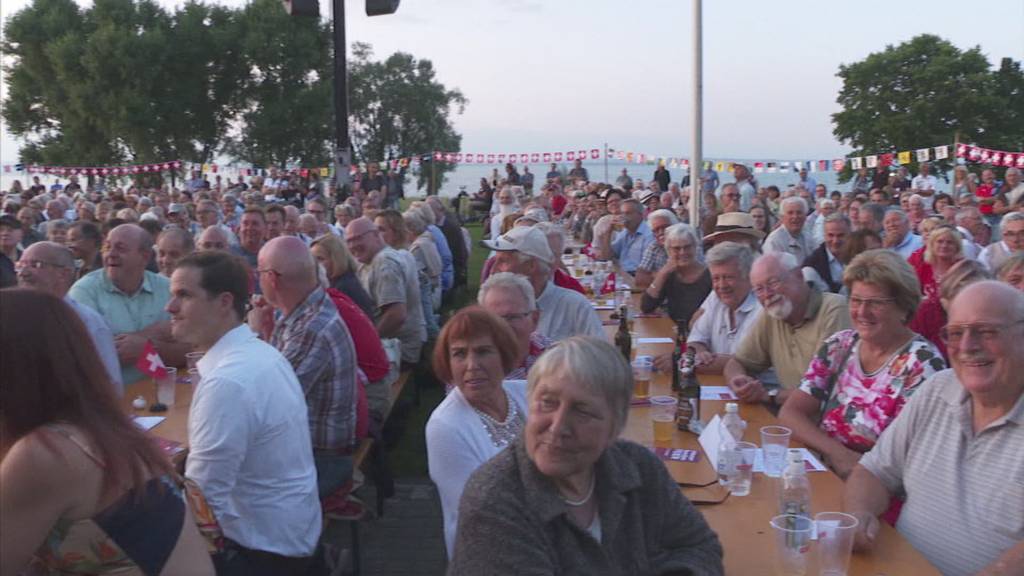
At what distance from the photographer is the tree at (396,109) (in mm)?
38750

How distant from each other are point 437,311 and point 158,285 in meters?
4.09

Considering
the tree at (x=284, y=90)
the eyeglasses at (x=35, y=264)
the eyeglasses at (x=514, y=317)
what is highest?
the tree at (x=284, y=90)

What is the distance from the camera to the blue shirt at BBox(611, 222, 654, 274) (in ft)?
31.2

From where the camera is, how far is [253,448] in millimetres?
2760

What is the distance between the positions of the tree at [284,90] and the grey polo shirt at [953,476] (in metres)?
31.8

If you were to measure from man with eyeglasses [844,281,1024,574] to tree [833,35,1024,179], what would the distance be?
47704 millimetres

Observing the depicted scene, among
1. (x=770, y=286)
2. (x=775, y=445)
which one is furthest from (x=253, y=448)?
(x=770, y=286)

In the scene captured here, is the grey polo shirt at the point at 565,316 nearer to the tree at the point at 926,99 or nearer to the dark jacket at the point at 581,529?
the dark jacket at the point at 581,529

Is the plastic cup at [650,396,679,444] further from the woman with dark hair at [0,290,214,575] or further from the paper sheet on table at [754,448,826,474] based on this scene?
the woman with dark hair at [0,290,214,575]

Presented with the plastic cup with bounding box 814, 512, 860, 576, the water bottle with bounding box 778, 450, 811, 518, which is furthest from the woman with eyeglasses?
the plastic cup with bounding box 814, 512, 860, 576

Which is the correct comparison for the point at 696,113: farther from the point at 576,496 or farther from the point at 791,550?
the point at 576,496

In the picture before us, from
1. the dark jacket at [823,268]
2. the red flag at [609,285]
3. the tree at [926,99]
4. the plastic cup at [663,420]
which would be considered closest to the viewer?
the plastic cup at [663,420]

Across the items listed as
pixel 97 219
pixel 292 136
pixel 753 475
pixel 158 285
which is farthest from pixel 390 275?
pixel 292 136

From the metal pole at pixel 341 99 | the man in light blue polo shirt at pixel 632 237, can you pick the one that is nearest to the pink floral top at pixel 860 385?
the man in light blue polo shirt at pixel 632 237
